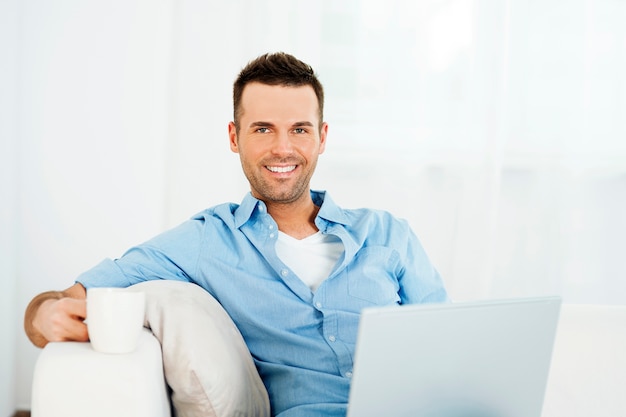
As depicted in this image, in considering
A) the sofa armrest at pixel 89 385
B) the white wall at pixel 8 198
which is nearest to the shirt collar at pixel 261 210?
the sofa armrest at pixel 89 385

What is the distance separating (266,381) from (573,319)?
0.73m

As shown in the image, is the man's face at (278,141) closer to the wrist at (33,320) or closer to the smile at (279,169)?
the smile at (279,169)

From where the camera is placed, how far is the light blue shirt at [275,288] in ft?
5.29

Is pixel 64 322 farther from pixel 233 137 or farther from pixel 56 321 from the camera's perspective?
pixel 233 137

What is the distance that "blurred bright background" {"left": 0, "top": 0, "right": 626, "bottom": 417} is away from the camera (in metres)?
3.00

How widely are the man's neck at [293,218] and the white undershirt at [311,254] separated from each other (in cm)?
3

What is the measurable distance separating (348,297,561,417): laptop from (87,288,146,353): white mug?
0.41 m

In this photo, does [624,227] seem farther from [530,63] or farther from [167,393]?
[167,393]

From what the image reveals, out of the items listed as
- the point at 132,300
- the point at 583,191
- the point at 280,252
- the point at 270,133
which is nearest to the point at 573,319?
the point at 280,252

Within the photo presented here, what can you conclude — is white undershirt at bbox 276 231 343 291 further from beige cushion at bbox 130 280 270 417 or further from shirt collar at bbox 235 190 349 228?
beige cushion at bbox 130 280 270 417

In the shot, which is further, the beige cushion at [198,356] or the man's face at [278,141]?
the man's face at [278,141]

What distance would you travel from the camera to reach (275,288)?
173 cm

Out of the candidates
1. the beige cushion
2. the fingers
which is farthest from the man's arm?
the beige cushion

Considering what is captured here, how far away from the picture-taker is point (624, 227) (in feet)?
11.0
